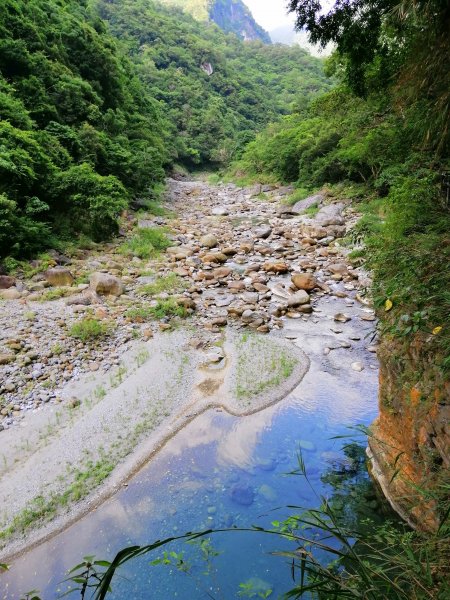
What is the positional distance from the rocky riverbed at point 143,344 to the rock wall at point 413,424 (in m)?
1.56

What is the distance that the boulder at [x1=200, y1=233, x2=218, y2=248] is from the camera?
15711mm

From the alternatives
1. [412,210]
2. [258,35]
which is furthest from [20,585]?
[258,35]

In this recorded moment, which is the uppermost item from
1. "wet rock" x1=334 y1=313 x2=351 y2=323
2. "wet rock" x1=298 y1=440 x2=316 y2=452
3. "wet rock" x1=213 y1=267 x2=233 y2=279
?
"wet rock" x1=213 y1=267 x2=233 y2=279

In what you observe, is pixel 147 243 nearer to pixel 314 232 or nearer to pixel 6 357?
pixel 314 232

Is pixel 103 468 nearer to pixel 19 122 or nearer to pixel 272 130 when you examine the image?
pixel 19 122

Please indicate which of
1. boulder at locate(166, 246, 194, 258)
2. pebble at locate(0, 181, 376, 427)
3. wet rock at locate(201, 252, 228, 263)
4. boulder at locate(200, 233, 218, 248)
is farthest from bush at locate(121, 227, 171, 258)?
wet rock at locate(201, 252, 228, 263)

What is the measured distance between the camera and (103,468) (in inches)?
223

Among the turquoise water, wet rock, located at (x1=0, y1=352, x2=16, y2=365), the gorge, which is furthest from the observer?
wet rock, located at (x1=0, y1=352, x2=16, y2=365)

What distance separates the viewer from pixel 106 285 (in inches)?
427

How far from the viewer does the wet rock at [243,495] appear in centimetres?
509

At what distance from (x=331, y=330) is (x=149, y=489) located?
19.3 ft

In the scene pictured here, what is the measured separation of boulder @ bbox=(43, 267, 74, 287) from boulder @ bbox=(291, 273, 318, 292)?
6864 millimetres

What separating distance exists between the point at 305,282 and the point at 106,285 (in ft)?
19.7

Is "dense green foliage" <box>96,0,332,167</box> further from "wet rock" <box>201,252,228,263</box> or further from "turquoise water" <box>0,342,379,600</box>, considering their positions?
"turquoise water" <box>0,342,379,600</box>
